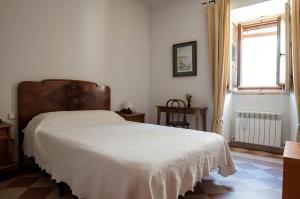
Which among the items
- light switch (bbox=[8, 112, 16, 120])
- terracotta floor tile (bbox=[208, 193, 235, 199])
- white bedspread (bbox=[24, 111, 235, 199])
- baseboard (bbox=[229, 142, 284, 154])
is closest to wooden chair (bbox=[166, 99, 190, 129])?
baseboard (bbox=[229, 142, 284, 154])

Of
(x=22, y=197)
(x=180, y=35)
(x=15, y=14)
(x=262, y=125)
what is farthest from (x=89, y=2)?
(x=262, y=125)

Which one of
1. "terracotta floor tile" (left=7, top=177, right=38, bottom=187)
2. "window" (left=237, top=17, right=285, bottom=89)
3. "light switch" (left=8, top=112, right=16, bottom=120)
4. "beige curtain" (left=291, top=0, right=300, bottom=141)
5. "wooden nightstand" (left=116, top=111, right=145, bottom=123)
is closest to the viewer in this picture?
"terracotta floor tile" (left=7, top=177, right=38, bottom=187)

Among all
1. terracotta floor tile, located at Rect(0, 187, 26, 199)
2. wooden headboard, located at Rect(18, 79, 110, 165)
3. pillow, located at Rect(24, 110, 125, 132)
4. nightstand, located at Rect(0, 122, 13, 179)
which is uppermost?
wooden headboard, located at Rect(18, 79, 110, 165)

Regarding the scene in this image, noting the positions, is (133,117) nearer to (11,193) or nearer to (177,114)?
(177,114)

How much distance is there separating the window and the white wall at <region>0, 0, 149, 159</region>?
1.97 m

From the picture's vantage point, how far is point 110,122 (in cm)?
287

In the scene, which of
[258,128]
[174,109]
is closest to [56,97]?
[174,109]

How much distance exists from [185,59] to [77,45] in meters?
2.00

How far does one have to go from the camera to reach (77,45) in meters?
3.18

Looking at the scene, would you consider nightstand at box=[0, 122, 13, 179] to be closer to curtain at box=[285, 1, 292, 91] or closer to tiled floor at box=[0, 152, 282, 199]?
tiled floor at box=[0, 152, 282, 199]

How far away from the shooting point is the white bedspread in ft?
4.05

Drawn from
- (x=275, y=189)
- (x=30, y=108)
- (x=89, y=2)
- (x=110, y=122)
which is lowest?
(x=275, y=189)

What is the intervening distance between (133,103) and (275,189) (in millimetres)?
2773

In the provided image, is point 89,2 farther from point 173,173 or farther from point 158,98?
point 173,173
